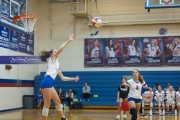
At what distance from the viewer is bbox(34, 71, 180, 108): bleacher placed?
18375 mm

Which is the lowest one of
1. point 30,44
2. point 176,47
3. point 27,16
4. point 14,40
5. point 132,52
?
point 132,52

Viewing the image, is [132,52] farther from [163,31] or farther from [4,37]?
[4,37]

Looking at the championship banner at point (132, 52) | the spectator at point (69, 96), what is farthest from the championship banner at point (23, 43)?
the championship banner at point (132, 52)

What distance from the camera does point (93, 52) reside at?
66.3ft

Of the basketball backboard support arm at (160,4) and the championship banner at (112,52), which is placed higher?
the basketball backboard support arm at (160,4)

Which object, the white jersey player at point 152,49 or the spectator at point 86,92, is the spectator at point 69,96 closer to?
the spectator at point 86,92

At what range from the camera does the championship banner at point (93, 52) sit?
20109mm

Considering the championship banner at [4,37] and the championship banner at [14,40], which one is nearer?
the championship banner at [4,37]

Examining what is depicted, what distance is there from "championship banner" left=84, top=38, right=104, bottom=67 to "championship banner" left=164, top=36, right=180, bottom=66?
14.1 feet

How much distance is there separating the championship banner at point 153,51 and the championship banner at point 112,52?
167cm

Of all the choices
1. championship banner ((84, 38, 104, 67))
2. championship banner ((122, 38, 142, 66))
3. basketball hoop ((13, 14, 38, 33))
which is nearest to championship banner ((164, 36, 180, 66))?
championship banner ((122, 38, 142, 66))

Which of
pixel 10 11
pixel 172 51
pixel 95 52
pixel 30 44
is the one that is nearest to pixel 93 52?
pixel 95 52

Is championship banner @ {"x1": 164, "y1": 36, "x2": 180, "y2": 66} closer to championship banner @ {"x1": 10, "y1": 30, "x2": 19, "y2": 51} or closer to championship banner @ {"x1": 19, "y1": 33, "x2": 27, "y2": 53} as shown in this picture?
championship banner @ {"x1": 19, "y1": 33, "x2": 27, "y2": 53}

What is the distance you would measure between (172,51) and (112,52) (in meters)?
3.94
